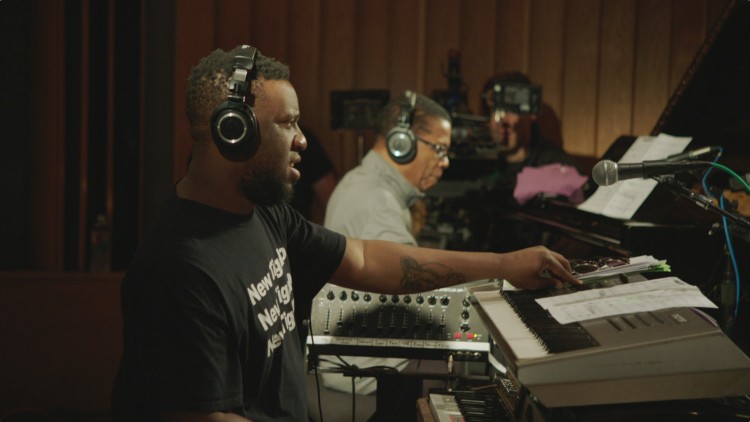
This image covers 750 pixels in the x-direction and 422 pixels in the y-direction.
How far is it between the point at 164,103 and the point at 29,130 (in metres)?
0.70

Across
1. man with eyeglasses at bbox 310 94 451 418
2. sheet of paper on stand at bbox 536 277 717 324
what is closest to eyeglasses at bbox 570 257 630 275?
sheet of paper on stand at bbox 536 277 717 324

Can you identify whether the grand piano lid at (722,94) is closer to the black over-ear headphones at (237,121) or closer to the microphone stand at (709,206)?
the microphone stand at (709,206)

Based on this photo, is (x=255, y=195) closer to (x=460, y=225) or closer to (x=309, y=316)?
(x=309, y=316)

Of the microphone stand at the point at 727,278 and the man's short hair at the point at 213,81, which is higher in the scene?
the man's short hair at the point at 213,81

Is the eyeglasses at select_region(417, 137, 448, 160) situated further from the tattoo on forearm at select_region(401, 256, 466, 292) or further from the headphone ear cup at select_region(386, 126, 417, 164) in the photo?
the tattoo on forearm at select_region(401, 256, 466, 292)

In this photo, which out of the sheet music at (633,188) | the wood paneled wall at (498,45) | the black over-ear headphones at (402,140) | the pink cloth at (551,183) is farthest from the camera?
the wood paneled wall at (498,45)

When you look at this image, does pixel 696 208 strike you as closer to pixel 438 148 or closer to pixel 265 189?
pixel 438 148

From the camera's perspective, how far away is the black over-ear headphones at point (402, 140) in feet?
8.02

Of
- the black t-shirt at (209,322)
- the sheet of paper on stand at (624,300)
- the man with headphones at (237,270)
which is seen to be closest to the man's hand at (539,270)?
the man with headphones at (237,270)

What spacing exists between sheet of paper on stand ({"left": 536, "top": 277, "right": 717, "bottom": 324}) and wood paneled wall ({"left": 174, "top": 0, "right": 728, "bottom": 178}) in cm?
270

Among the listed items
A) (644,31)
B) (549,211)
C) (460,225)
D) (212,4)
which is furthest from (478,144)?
(212,4)

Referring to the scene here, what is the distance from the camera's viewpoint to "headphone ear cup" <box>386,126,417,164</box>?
2443 mm

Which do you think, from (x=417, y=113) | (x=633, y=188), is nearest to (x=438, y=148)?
(x=417, y=113)

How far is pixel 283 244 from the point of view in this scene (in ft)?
4.85
